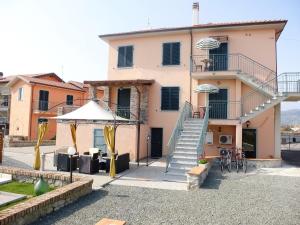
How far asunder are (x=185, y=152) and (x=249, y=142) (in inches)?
238

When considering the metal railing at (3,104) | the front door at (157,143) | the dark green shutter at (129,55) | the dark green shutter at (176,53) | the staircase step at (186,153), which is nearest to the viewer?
the staircase step at (186,153)

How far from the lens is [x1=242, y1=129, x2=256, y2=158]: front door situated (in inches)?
653

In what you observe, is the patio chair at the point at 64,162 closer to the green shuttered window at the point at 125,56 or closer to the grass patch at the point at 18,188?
the grass patch at the point at 18,188

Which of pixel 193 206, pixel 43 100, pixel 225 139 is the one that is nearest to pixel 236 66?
pixel 225 139

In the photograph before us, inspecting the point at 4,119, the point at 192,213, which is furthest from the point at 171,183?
the point at 4,119

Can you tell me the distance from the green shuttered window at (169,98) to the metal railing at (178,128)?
1.20m

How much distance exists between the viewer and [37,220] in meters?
6.40

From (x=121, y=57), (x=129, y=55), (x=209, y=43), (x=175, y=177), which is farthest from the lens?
(x=121, y=57)

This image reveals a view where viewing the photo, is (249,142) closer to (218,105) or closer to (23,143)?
(218,105)

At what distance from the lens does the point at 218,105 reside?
17.3 meters

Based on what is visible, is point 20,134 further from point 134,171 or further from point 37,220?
point 37,220

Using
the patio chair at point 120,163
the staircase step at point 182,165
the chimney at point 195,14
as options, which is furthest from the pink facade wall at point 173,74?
the staircase step at point 182,165

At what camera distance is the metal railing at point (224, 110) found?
16.7 m

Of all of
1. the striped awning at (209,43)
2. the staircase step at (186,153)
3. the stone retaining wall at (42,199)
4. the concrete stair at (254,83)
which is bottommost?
the stone retaining wall at (42,199)
